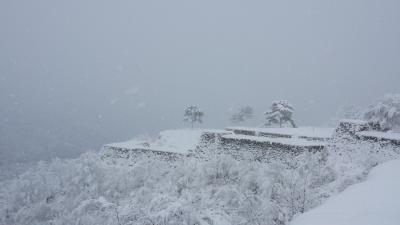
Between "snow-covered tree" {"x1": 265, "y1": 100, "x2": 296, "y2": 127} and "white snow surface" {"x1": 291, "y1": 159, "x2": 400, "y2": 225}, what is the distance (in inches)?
979

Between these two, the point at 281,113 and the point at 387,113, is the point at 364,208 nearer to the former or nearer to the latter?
the point at 387,113

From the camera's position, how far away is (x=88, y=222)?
1178 cm

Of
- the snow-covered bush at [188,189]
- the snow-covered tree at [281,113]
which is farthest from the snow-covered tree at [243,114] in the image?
the snow-covered bush at [188,189]

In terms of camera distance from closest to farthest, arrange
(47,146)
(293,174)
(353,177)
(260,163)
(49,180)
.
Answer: (353,177) < (293,174) < (260,163) < (49,180) < (47,146)

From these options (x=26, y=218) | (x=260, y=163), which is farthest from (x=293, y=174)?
(x=26, y=218)

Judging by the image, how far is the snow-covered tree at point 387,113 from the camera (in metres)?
17.1

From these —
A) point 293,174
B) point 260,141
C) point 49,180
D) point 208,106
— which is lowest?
point 49,180

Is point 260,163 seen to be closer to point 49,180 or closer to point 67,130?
point 49,180

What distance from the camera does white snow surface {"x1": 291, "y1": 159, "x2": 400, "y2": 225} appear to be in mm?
5833

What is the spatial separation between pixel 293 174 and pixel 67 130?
280 ft

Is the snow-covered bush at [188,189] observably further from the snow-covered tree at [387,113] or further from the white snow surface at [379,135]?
the snow-covered tree at [387,113]

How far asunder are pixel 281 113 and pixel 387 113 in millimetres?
15870

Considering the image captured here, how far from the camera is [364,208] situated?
6.53 meters

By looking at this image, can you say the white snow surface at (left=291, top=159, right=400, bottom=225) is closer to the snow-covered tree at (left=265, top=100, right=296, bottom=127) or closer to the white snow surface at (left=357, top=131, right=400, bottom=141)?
the white snow surface at (left=357, top=131, right=400, bottom=141)
